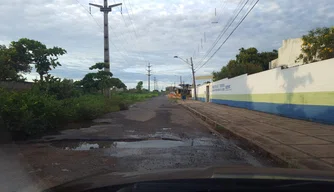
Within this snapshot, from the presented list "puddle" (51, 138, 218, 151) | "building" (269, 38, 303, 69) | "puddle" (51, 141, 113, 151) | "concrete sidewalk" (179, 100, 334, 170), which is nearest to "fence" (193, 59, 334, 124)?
"concrete sidewalk" (179, 100, 334, 170)

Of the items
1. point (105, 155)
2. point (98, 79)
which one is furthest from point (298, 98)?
point (98, 79)

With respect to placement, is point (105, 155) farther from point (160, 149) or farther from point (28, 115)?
point (28, 115)

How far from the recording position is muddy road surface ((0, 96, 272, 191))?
6070 millimetres

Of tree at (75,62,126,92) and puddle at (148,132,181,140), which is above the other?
tree at (75,62,126,92)

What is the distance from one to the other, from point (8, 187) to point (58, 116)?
857 cm

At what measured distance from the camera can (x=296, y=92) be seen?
50.6ft

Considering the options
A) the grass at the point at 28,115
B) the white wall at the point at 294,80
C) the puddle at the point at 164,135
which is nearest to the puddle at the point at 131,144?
the puddle at the point at 164,135

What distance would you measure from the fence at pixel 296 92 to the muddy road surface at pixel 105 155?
5.06 metres

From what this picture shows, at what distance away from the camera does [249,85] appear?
23.7 metres

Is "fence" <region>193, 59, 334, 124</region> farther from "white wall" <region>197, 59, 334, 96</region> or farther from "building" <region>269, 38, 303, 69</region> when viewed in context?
"building" <region>269, 38, 303, 69</region>

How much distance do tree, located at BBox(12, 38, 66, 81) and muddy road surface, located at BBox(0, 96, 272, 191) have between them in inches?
471

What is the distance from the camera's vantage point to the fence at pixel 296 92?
12828mm

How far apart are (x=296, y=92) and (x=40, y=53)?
1707 cm

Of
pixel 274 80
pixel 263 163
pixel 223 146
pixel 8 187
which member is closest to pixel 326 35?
pixel 274 80
